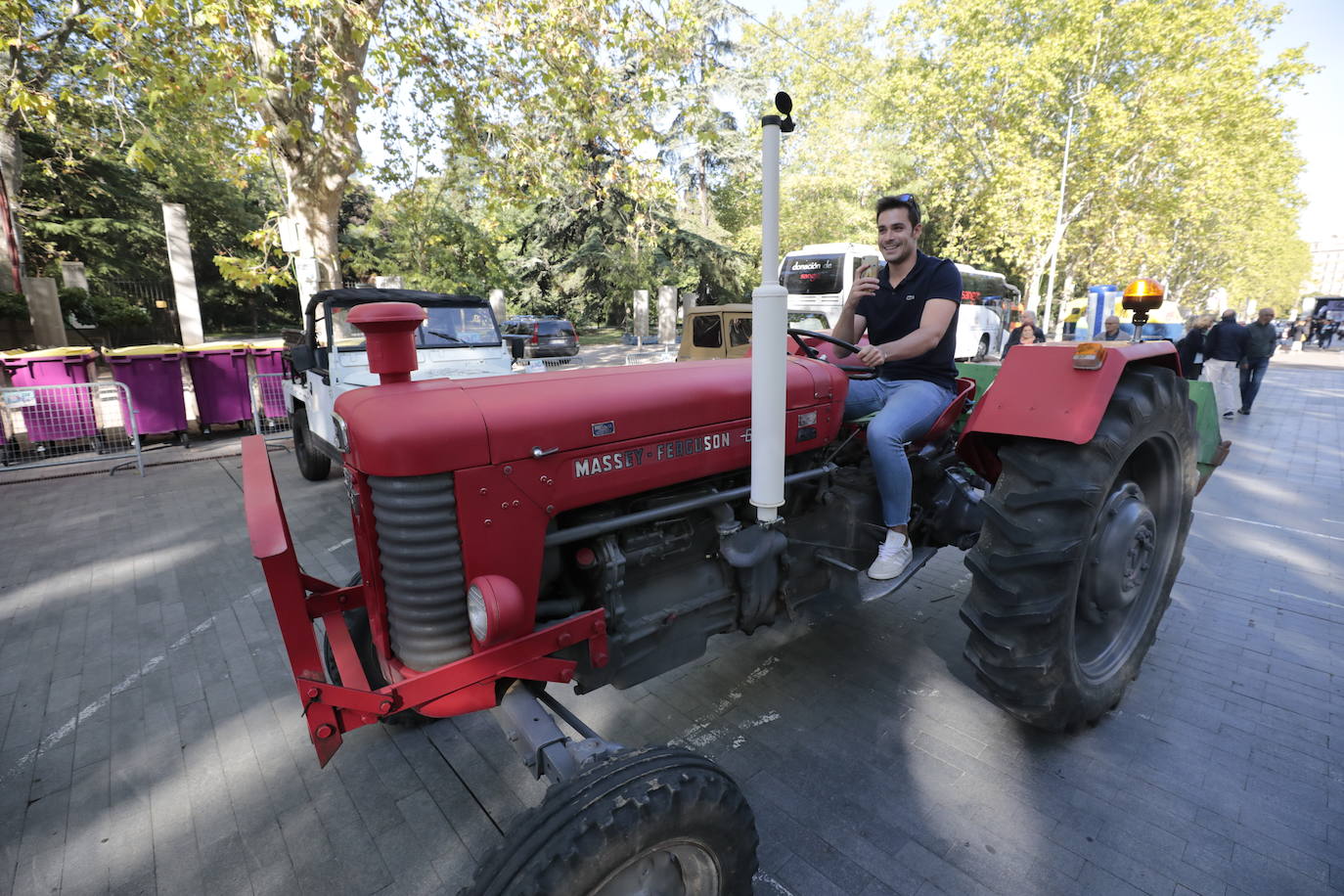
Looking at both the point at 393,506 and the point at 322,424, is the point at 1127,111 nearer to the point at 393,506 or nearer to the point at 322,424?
the point at 322,424

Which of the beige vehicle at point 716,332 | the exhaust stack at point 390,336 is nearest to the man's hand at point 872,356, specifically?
the exhaust stack at point 390,336

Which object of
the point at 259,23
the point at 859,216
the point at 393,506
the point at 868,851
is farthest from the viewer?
the point at 859,216

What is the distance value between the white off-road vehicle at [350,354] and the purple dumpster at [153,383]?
1.76 metres

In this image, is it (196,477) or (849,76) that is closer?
(196,477)

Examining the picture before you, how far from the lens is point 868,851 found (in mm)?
1971

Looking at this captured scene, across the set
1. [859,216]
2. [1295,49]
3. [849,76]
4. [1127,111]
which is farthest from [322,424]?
[1295,49]

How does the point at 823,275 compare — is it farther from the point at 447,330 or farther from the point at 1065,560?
the point at 1065,560

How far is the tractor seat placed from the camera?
272 centimetres

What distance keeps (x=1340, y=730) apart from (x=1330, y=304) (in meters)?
48.4

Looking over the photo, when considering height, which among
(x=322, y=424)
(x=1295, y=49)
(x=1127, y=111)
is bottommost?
(x=322, y=424)

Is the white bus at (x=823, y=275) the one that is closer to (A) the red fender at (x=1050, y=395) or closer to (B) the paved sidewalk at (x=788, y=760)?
(B) the paved sidewalk at (x=788, y=760)

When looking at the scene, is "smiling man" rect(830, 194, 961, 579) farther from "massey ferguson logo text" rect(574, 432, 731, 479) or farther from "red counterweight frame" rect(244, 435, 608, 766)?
"red counterweight frame" rect(244, 435, 608, 766)

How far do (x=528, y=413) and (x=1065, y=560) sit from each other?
1.82 m

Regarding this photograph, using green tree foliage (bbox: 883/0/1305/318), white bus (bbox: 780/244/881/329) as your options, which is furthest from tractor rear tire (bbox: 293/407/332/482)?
green tree foliage (bbox: 883/0/1305/318)
